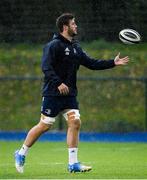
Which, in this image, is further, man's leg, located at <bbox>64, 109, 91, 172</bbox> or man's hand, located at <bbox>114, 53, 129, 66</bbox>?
man's hand, located at <bbox>114, 53, 129, 66</bbox>

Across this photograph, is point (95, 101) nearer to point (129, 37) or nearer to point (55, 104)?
point (129, 37)

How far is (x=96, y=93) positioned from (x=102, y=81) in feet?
1.13

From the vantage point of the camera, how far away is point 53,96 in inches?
486

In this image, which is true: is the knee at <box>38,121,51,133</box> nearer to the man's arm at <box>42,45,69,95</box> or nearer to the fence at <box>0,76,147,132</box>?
the man's arm at <box>42,45,69,95</box>

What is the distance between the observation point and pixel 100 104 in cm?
2328

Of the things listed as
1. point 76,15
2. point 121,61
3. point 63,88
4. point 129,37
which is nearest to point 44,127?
point 63,88

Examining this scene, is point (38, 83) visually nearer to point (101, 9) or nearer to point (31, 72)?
point (31, 72)

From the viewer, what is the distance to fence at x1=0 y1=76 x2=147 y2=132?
2256 cm

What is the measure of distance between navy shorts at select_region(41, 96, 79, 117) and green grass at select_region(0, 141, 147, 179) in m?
0.80

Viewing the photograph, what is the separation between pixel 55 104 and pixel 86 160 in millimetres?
2657

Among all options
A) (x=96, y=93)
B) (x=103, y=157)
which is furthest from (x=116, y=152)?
(x=96, y=93)

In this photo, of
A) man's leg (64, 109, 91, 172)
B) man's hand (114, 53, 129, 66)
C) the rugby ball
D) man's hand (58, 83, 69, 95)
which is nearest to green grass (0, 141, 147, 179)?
man's leg (64, 109, 91, 172)

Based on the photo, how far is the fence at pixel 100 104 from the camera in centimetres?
2256

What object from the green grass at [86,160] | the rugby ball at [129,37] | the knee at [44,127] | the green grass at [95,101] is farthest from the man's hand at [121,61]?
the green grass at [95,101]
